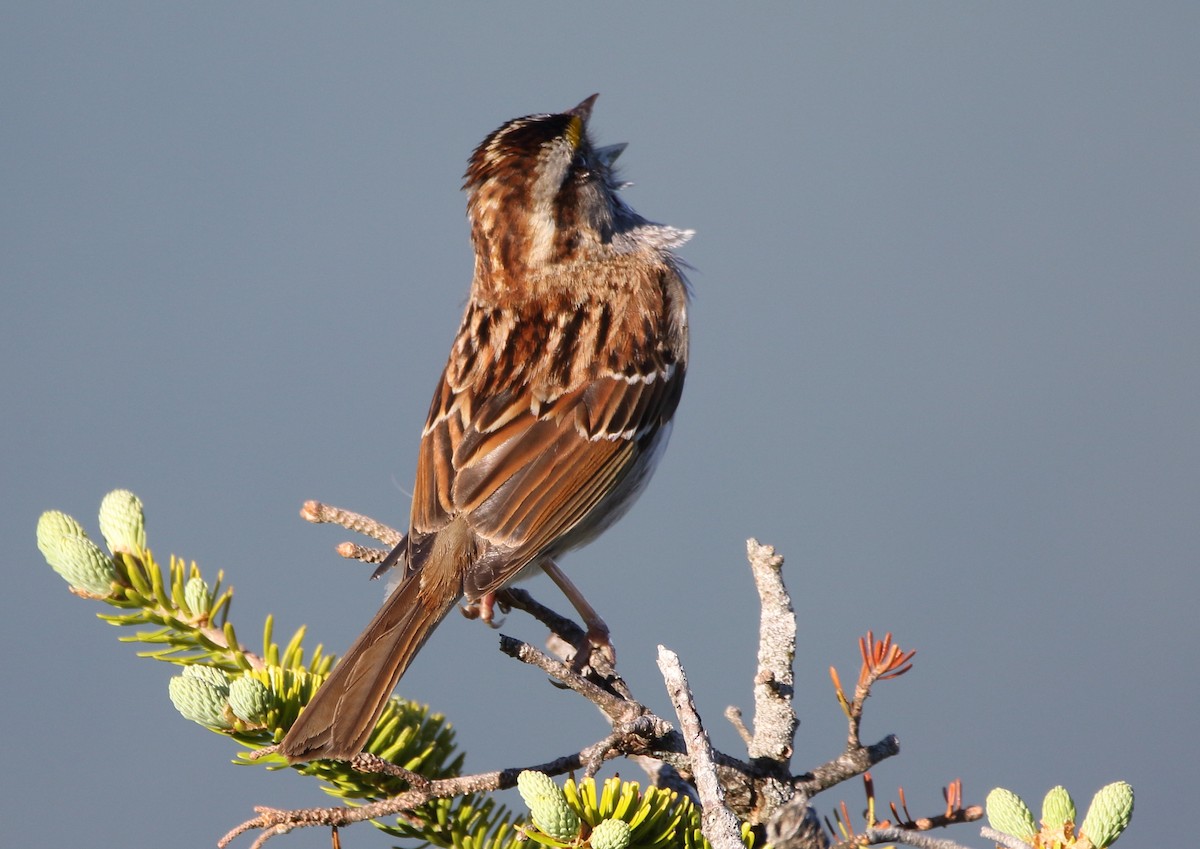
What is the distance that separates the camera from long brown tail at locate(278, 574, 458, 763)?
1.54 metres

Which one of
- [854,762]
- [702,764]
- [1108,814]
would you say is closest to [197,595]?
[702,764]

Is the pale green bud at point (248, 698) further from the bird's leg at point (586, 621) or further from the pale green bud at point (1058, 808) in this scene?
the pale green bud at point (1058, 808)

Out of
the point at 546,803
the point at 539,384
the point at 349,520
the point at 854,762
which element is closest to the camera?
the point at 546,803

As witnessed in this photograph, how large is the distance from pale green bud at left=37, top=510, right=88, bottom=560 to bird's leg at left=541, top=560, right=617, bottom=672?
90 centimetres

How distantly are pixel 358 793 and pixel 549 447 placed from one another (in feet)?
3.26

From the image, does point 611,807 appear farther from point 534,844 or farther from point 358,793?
point 358,793

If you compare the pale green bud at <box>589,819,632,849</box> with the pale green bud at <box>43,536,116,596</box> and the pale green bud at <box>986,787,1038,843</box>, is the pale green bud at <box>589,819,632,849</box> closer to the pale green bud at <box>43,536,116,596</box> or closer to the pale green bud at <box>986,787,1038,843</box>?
the pale green bud at <box>986,787,1038,843</box>

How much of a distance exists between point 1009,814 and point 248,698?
965 millimetres

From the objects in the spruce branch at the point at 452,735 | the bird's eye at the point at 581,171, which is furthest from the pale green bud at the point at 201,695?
the bird's eye at the point at 581,171

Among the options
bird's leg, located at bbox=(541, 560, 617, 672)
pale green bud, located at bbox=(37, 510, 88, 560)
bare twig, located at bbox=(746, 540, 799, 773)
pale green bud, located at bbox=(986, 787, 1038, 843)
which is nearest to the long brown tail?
bird's leg, located at bbox=(541, 560, 617, 672)

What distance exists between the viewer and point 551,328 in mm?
2799

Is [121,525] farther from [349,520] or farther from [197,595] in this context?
[349,520]

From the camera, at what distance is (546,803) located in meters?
1.33

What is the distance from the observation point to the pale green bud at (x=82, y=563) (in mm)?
1694
